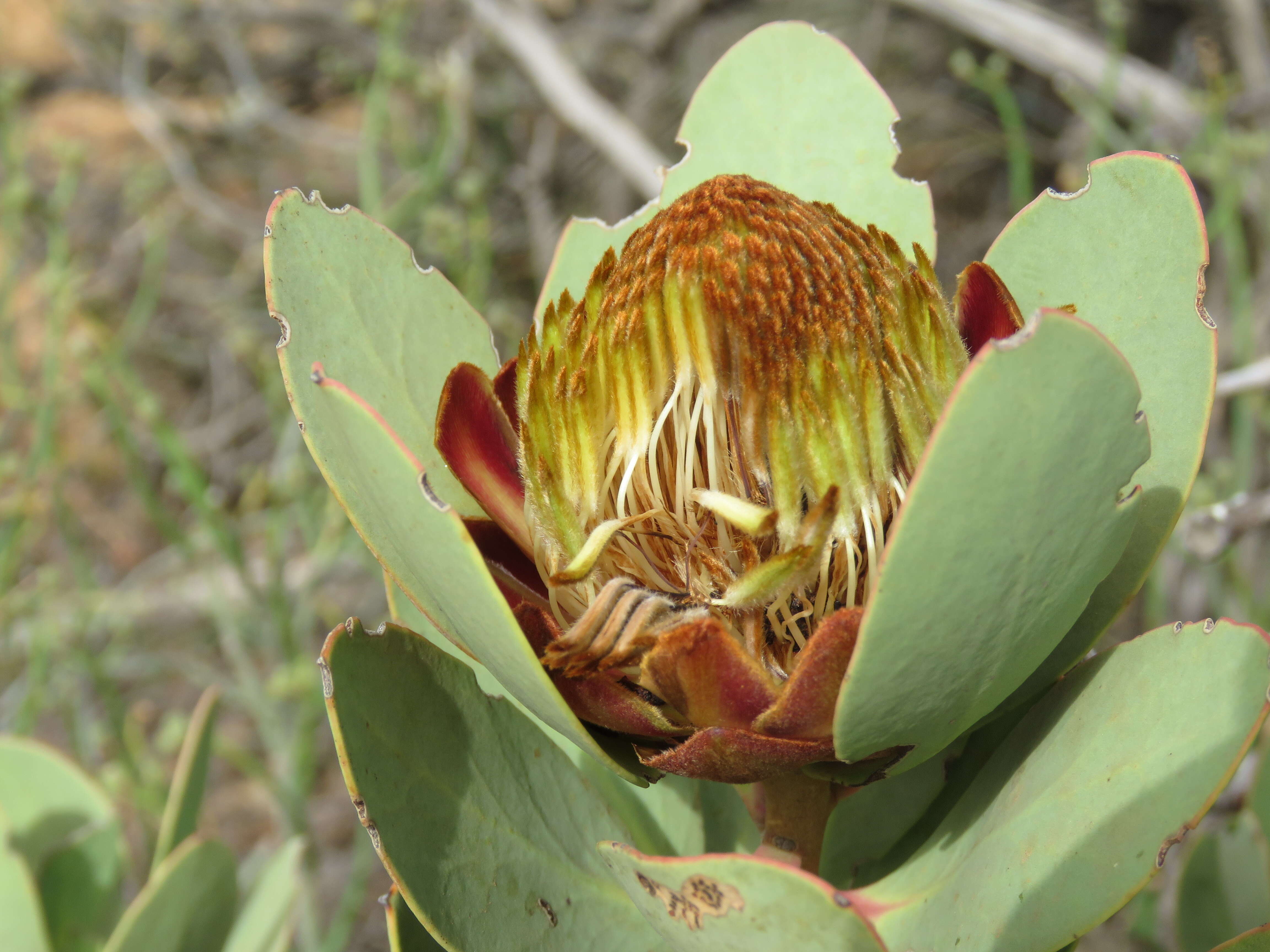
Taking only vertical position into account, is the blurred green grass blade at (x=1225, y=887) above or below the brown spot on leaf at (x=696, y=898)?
below

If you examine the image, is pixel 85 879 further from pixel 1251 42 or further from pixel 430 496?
pixel 1251 42

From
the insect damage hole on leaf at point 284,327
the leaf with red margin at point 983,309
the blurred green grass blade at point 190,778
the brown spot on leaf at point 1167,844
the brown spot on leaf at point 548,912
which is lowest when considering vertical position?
the blurred green grass blade at point 190,778

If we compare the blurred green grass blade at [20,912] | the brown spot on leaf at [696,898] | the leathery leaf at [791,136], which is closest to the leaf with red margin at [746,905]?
the brown spot on leaf at [696,898]

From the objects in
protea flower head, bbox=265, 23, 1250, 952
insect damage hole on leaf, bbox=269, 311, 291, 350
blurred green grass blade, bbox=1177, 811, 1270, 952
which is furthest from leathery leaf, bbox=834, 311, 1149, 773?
blurred green grass blade, bbox=1177, 811, 1270, 952

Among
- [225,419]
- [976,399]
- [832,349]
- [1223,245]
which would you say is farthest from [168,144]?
[976,399]

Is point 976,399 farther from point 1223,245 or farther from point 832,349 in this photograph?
point 1223,245

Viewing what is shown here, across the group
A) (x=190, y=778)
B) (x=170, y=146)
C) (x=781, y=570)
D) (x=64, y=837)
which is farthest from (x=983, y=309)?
(x=170, y=146)

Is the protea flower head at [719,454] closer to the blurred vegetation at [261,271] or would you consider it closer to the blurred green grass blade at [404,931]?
the blurred green grass blade at [404,931]
